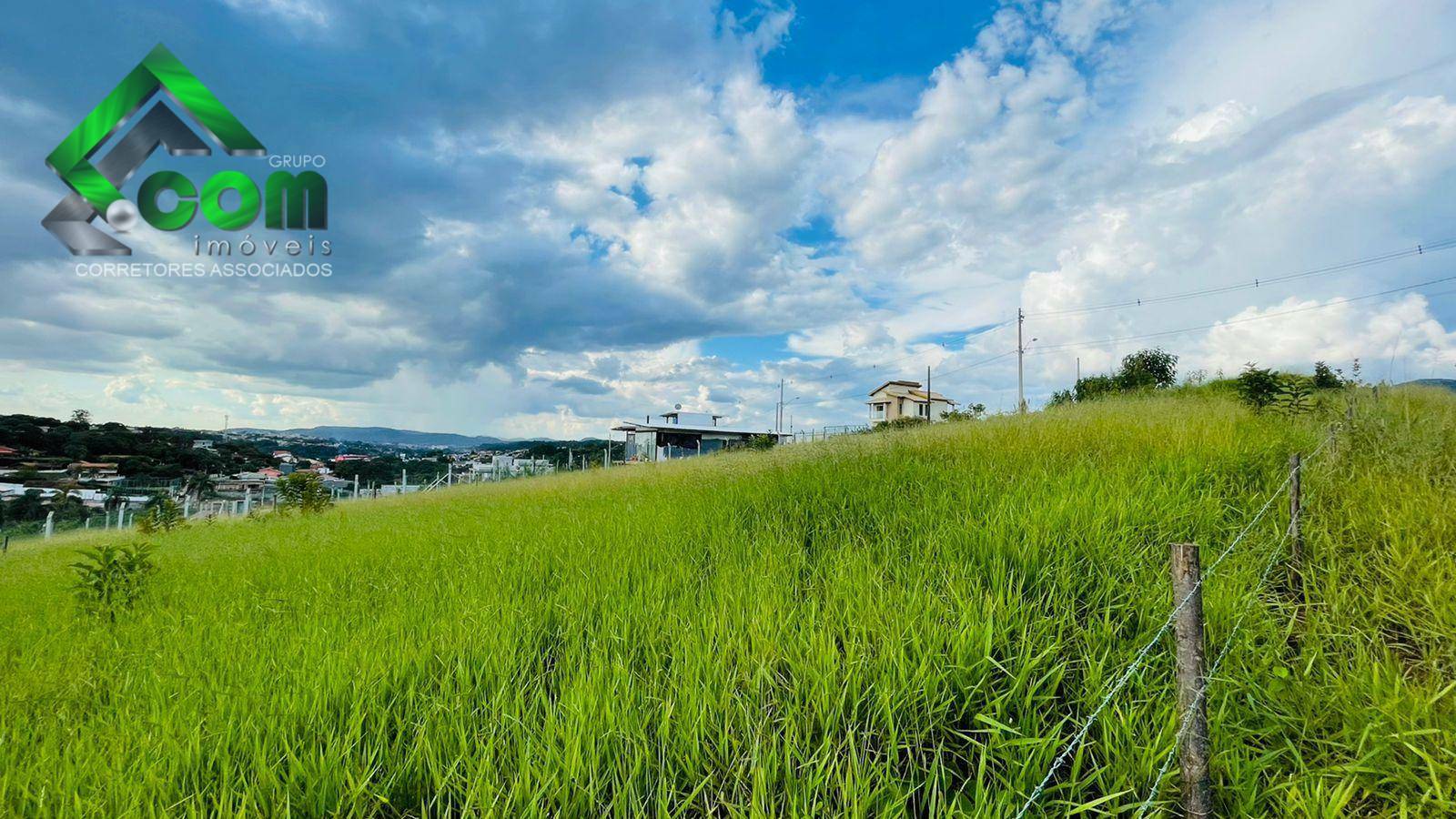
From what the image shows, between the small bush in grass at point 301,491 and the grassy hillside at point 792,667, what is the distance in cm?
971

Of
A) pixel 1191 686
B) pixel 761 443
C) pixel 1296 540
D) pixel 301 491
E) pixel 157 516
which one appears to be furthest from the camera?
pixel 761 443

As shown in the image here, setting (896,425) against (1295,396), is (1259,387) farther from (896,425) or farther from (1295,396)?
(896,425)

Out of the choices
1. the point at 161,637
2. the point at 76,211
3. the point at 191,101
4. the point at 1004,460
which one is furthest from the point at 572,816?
the point at 76,211

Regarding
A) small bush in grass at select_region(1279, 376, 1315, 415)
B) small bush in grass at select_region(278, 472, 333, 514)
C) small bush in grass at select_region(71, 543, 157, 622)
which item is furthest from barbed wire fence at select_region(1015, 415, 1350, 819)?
small bush in grass at select_region(278, 472, 333, 514)

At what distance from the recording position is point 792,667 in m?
2.68

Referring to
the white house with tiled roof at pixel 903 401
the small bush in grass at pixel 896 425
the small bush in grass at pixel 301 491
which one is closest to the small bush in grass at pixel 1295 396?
the small bush in grass at pixel 896 425

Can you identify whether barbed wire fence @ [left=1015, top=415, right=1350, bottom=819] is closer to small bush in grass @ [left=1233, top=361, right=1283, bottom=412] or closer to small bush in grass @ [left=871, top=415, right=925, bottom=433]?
small bush in grass @ [left=1233, top=361, right=1283, bottom=412]

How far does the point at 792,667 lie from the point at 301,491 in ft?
55.6

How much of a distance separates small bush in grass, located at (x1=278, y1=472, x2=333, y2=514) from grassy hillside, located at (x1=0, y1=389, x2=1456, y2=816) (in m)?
9.71

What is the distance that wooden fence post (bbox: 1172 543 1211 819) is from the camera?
185 centimetres

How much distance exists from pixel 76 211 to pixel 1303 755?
647 inches

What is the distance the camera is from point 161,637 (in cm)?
408

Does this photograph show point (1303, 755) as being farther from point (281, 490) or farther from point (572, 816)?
point (281, 490)

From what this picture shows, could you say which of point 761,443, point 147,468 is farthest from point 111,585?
point 147,468
